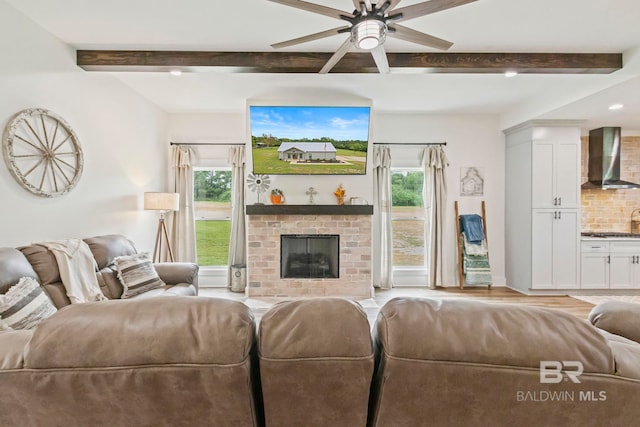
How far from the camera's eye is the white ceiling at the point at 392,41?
2.45m

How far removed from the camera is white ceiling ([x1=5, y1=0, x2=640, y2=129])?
2.45 meters

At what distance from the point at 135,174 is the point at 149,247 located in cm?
108

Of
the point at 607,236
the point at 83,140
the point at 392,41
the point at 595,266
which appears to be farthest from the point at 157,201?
the point at 607,236

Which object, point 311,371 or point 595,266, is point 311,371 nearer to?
point 311,371

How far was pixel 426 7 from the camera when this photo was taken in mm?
1876

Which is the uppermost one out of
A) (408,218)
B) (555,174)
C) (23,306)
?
(555,174)

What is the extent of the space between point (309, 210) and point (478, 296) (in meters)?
2.72

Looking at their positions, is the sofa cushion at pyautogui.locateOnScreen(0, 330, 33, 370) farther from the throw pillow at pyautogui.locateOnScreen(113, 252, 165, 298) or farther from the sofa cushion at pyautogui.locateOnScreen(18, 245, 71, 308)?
the throw pillow at pyautogui.locateOnScreen(113, 252, 165, 298)

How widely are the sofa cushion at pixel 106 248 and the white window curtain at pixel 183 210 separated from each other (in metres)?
1.62

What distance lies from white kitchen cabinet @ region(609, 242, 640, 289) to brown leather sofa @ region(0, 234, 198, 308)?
5630 millimetres

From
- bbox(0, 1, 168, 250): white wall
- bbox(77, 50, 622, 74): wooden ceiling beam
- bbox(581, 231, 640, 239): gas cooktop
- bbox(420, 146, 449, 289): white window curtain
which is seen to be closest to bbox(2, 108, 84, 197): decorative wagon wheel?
bbox(0, 1, 168, 250): white wall

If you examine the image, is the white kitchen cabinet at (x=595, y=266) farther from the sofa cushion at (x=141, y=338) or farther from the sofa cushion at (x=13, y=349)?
the sofa cushion at (x=13, y=349)

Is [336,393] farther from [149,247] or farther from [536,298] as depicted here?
[536,298]

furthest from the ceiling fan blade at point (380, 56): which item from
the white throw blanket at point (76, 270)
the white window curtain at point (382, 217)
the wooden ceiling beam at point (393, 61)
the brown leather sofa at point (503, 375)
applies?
the white throw blanket at point (76, 270)
